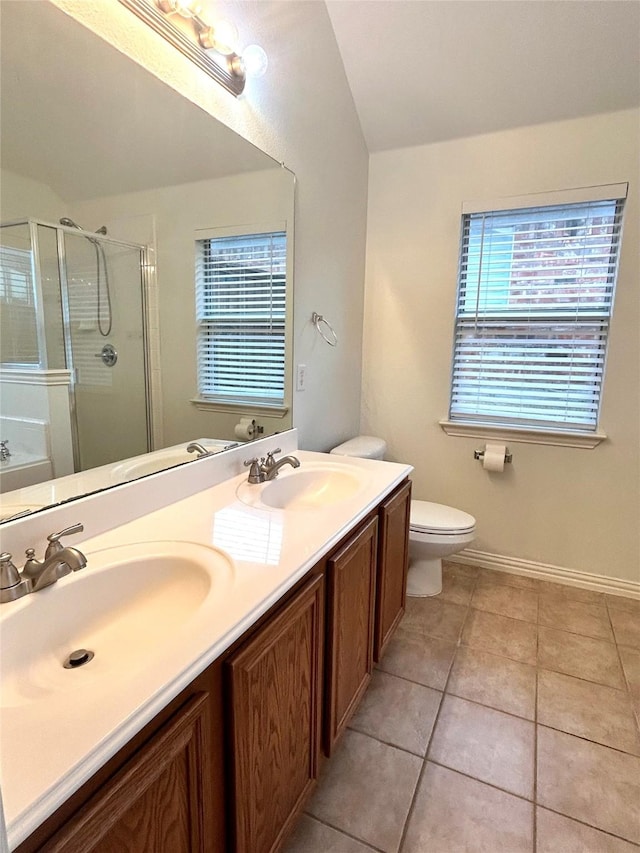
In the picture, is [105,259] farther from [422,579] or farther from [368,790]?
[422,579]

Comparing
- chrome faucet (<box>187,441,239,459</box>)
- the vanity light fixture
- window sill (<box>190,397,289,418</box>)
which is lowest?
chrome faucet (<box>187,441,239,459</box>)

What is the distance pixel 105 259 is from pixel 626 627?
105 inches

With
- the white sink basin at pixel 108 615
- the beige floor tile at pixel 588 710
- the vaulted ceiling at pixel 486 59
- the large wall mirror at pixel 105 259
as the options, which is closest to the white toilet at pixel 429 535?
the beige floor tile at pixel 588 710

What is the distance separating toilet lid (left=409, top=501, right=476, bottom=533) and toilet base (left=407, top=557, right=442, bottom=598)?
0.27 meters

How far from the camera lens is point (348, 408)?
274 cm

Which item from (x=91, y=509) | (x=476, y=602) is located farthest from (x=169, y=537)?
(x=476, y=602)

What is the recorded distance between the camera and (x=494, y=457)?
253cm

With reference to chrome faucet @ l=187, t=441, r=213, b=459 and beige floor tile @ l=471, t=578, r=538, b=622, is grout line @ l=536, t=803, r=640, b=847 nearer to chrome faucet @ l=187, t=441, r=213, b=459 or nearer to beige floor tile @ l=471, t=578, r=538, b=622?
beige floor tile @ l=471, t=578, r=538, b=622

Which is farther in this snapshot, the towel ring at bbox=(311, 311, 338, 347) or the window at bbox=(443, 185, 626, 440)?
the window at bbox=(443, 185, 626, 440)

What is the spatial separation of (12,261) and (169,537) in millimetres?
689

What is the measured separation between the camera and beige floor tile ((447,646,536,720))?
171 cm

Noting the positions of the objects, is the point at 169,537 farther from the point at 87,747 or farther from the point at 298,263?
the point at 298,263

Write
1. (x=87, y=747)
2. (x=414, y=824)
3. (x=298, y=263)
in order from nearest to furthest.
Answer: (x=87, y=747)
(x=414, y=824)
(x=298, y=263)

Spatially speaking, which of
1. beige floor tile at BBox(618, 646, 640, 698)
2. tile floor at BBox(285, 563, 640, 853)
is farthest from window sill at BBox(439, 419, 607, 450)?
beige floor tile at BBox(618, 646, 640, 698)
